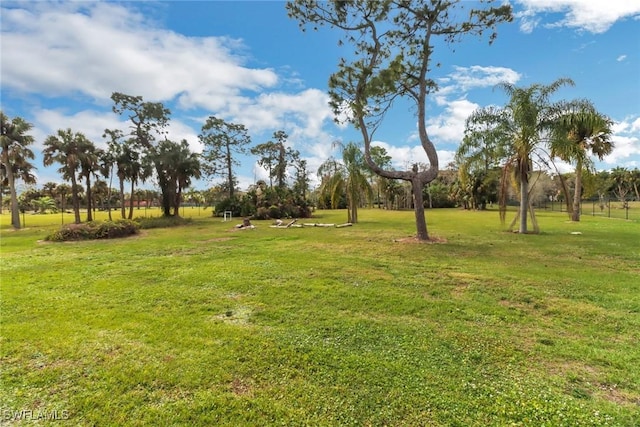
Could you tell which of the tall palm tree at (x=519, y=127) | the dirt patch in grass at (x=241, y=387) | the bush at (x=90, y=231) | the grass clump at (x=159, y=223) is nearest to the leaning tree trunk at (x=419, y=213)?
the tall palm tree at (x=519, y=127)

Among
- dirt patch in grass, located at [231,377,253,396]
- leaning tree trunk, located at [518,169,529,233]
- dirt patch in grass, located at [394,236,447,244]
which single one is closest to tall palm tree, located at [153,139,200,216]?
dirt patch in grass, located at [394,236,447,244]

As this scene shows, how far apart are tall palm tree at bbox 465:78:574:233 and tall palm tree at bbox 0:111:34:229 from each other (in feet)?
88.6

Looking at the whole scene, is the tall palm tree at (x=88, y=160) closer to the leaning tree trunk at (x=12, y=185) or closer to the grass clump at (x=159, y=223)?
the leaning tree trunk at (x=12, y=185)

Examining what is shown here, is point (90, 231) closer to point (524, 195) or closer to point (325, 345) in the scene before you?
point (325, 345)

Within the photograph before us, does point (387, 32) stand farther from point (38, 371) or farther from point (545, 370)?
point (38, 371)

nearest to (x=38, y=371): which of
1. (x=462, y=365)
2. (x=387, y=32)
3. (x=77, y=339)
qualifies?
(x=77, y=339)

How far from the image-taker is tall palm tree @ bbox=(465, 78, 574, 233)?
40.6 ft

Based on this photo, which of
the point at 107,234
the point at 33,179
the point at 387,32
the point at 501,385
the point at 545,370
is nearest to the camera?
the point at 501,385

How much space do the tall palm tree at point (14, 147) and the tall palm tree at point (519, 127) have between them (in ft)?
88.6

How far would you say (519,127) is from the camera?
12.7m

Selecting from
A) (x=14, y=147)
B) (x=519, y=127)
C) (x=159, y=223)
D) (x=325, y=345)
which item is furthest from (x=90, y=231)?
(x=519, y=127)

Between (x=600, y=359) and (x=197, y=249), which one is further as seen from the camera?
(x=197, y=249)

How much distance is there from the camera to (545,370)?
10.5 ft

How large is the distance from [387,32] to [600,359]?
12366 millimetres
